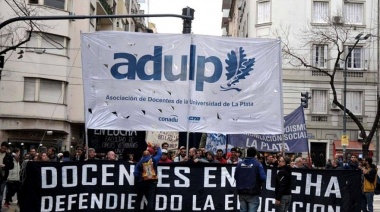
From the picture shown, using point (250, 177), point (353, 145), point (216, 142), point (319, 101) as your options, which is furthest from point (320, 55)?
point (250, 177)

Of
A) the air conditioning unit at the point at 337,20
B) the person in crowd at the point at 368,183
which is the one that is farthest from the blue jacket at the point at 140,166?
the air conditioning unit at the point at 337,20

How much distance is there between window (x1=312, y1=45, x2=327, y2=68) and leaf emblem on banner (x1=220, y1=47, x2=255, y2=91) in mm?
28012

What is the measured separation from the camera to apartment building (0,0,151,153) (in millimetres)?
36594

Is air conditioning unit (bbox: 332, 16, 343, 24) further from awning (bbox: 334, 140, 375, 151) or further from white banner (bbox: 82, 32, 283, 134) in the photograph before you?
white banner (bbox: 82, 32, 283, 134)

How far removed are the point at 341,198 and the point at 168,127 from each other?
446 centimetres

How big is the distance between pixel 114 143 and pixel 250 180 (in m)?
6.39

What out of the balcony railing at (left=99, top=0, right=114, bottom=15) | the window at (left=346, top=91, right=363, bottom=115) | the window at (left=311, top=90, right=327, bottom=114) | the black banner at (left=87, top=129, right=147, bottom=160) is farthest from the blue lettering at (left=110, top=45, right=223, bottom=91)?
the balcony railing at (left=99, top=0, right=114, bottom=15)

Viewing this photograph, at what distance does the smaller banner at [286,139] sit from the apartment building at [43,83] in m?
17.6

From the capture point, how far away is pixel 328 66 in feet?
143

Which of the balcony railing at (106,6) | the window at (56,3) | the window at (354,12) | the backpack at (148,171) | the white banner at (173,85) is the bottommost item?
the backpack at (148,171)

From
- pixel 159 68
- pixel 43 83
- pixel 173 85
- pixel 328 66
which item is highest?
pixel 328 66

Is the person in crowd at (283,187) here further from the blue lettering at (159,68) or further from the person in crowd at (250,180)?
the blue lettering at (159,68)

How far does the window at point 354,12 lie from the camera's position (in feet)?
146

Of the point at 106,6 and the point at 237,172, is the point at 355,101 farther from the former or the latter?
the point at 237,172
